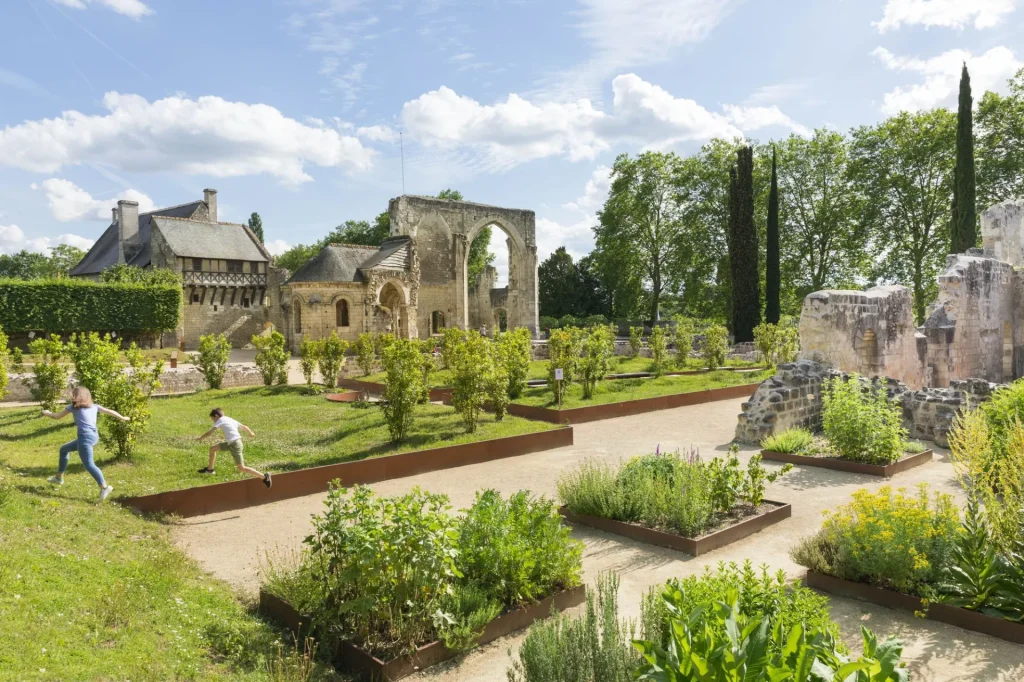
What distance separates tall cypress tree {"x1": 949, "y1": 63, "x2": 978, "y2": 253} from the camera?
88.8 ft

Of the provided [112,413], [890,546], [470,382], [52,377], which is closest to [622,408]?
[470,382]

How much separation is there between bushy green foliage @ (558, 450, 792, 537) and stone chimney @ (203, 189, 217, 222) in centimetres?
3816

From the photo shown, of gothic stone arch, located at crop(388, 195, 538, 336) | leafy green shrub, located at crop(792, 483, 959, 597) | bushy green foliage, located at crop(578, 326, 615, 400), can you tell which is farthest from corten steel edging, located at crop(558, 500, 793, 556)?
gothic stone arch, located at crop(388, 195, 538, 336)

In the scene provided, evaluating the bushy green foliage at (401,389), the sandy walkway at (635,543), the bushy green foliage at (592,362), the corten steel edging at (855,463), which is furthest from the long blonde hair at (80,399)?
the bushy green foliage at (592,362)

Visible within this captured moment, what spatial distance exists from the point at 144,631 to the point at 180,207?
41.1 metres

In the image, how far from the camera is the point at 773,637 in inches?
113

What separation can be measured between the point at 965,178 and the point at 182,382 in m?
30.6

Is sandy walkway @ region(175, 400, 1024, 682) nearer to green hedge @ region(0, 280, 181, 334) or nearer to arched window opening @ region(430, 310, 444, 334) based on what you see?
green hedge @ region(0, 280, 181, 334)

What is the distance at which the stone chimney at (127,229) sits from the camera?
1428 inches

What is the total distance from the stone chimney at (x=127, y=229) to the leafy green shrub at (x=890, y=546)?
3925 centimetres

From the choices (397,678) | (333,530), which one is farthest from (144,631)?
(397,678)

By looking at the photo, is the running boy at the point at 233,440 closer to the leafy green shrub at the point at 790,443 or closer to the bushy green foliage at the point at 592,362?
the leafy green shrub at the point at 790,443

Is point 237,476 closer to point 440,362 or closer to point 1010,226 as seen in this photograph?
point 440,362

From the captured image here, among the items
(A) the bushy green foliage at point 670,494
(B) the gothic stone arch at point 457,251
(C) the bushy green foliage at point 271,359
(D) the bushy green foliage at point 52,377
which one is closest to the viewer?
(A) the bushy green foliage at point 670,494
